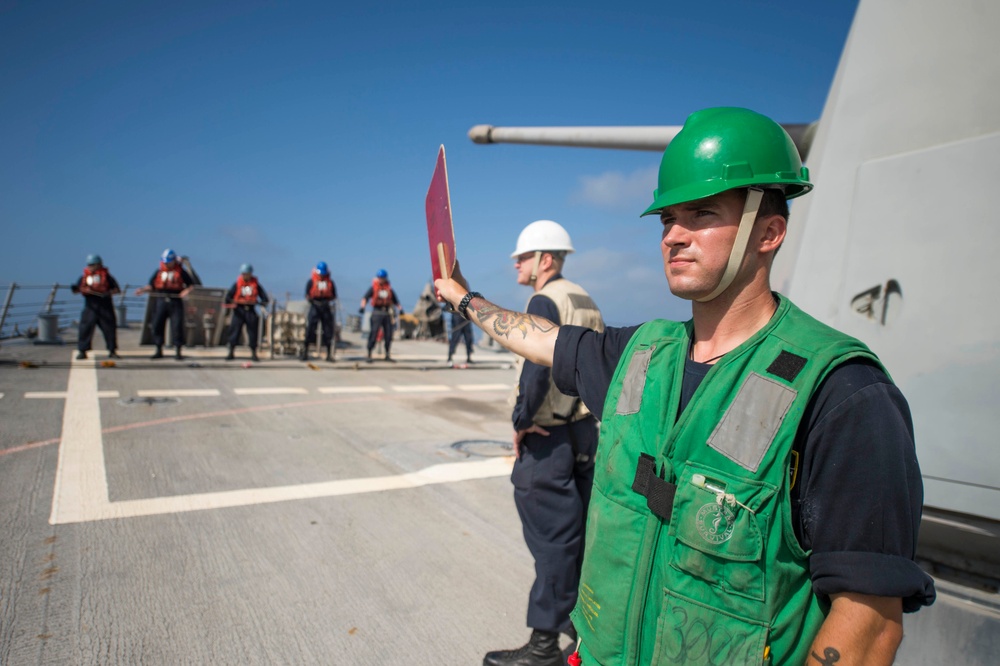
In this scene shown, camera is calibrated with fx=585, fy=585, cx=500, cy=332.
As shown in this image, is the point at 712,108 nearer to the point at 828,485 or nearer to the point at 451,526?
the point at 828,485

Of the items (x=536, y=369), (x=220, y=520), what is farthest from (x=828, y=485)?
(x=220, y=520)

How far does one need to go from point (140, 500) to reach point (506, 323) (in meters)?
3.71

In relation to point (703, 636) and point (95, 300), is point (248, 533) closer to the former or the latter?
point (703, 636)

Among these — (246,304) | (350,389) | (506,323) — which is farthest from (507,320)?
(246,304)

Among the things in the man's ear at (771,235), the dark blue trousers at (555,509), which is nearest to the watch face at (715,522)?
the man's ear at (771,235)

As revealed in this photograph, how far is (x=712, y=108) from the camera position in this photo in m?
1.57

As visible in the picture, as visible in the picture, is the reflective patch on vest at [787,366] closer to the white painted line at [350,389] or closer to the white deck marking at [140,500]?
the white deck marking at [140,500]

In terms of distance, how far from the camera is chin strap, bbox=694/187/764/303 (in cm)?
143

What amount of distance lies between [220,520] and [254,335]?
9208 mm

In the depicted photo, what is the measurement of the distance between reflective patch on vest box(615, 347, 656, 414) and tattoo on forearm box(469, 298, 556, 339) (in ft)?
1.79

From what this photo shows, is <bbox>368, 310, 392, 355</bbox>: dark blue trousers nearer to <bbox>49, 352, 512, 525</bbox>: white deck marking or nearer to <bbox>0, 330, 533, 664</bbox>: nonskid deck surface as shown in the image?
<bbox>0, 330, 533, 664</bbox>: nonskid deck surface

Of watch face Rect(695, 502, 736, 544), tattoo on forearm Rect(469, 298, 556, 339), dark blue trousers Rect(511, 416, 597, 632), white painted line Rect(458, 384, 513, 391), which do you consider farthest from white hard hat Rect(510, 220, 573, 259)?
white painted line Rect(458, 384, 513, 391)

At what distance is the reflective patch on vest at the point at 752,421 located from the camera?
123 cm

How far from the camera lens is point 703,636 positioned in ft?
4.15
